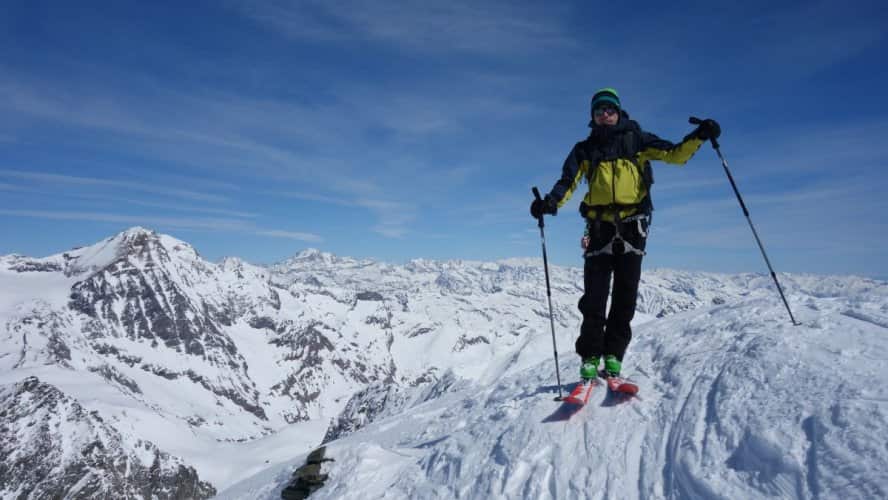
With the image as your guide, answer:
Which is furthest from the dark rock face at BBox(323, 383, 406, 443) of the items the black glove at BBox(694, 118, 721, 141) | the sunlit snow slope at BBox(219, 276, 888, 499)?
the black glove at BBox(694, 118, 721, 141)

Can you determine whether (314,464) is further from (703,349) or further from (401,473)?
(703,349)

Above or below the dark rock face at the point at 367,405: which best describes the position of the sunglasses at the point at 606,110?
above

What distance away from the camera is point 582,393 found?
841 centimetres

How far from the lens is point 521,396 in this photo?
10.5 meters

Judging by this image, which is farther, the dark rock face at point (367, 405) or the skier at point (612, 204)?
the dark rock face at point (367, 405)

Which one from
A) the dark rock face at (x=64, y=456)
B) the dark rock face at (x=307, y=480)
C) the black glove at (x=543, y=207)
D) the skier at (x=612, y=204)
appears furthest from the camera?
the dark rock face at (x=64, y=456)

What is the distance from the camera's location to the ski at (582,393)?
8.20 metres

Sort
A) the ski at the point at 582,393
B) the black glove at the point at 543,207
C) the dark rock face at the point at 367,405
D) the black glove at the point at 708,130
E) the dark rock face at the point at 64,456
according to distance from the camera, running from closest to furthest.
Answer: the black glove at the point at 708,130
the ski at the point at 582,393
the black glove at the point at 543,207
the dark rock face at the point at 367,405
the dark rock face at the point at 64,456

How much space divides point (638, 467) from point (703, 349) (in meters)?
4.18

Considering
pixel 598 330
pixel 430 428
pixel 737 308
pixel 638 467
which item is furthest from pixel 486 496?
pixel 737 308

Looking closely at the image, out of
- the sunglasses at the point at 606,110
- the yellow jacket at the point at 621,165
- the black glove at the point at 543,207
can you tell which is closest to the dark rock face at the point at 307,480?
the black glove at the point at 543,207

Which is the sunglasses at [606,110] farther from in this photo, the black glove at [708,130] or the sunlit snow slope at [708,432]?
the sunlit snow slope at [708,432]

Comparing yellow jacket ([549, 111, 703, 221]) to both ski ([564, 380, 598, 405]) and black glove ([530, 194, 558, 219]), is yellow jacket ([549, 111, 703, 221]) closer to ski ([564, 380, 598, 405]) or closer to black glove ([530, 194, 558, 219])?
black glove ([530, 194, 558, 219])

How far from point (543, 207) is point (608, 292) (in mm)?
1998
